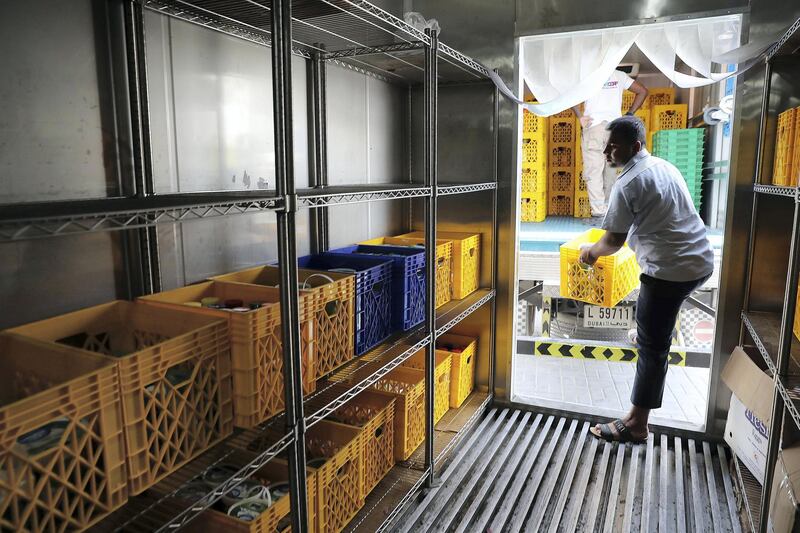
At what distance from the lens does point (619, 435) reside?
11.3 feet

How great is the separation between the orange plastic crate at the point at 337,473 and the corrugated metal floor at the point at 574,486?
44 centimetres

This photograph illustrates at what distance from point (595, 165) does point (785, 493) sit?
475cm

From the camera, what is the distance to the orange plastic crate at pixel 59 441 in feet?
3.57

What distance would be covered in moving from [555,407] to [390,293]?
177 centimetres

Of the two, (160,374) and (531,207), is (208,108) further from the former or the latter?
(531,207)

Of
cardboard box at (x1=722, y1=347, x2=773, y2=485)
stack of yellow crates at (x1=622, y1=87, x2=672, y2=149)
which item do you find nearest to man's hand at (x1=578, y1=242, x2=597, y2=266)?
cardboard box at (x1=722, y1=347, x2=773, y2=485)

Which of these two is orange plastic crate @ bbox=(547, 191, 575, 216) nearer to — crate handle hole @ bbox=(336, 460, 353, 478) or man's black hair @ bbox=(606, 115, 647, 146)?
man's black hair @ bbox=(606, 115, 647, 146)

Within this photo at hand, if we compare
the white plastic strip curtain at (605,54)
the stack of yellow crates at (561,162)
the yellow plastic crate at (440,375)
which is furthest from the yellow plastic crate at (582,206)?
the yellow plastic crate at (440,375)

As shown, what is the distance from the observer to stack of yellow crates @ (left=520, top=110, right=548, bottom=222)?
5836 mm

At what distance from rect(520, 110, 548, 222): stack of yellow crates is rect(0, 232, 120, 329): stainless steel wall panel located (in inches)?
178

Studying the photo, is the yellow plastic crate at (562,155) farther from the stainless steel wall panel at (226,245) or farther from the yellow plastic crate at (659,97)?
the stainless steel wall panel at (226,245)

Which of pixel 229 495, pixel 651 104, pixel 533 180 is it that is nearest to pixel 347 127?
pixel 229 495

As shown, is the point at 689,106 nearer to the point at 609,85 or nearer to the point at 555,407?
the point at 609,85

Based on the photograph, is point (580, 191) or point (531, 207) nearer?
point (531, 207)
